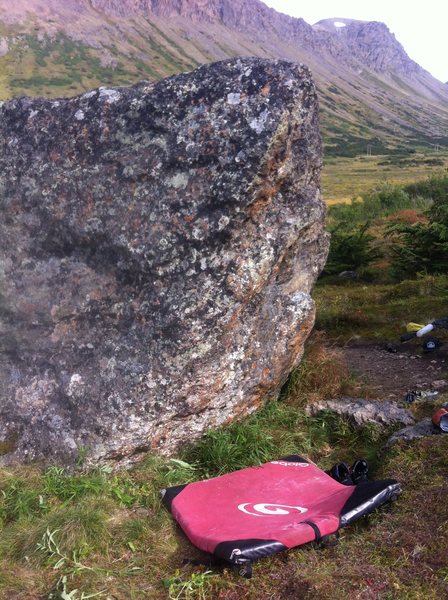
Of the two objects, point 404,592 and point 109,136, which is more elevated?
point 109,136

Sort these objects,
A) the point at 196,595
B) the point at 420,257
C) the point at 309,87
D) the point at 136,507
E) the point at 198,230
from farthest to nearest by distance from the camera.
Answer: the point at 420,257 → the point at 309,87 → the point at 198,230 → the point at 136,507 → the point at 196,595

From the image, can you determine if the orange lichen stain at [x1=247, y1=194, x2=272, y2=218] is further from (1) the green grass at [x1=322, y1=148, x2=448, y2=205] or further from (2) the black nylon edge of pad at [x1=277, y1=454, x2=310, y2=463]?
(1) the green grass at [x1=322, y1=148, x2=448, y2=205]

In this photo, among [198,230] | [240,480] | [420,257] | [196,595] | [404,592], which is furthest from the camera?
[420,257]

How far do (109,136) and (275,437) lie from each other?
3.90m

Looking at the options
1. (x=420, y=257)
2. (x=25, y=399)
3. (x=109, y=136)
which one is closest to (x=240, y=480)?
(x=25, y=399)

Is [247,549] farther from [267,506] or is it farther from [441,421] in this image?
Result: [441,421]

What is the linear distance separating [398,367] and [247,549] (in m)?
5.23

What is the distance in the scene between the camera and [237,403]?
21.8 feet

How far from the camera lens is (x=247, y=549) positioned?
14.3 feet

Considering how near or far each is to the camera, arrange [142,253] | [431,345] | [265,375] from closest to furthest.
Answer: [142,253] < [265,375] < [431,345]

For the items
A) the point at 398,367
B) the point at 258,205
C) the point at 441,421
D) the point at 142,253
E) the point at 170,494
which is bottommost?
the point at 170,494

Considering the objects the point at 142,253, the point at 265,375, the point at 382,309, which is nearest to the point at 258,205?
the point at 142,253

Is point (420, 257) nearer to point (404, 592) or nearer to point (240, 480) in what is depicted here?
point (240, 480)

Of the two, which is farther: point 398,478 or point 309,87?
point 309,87
